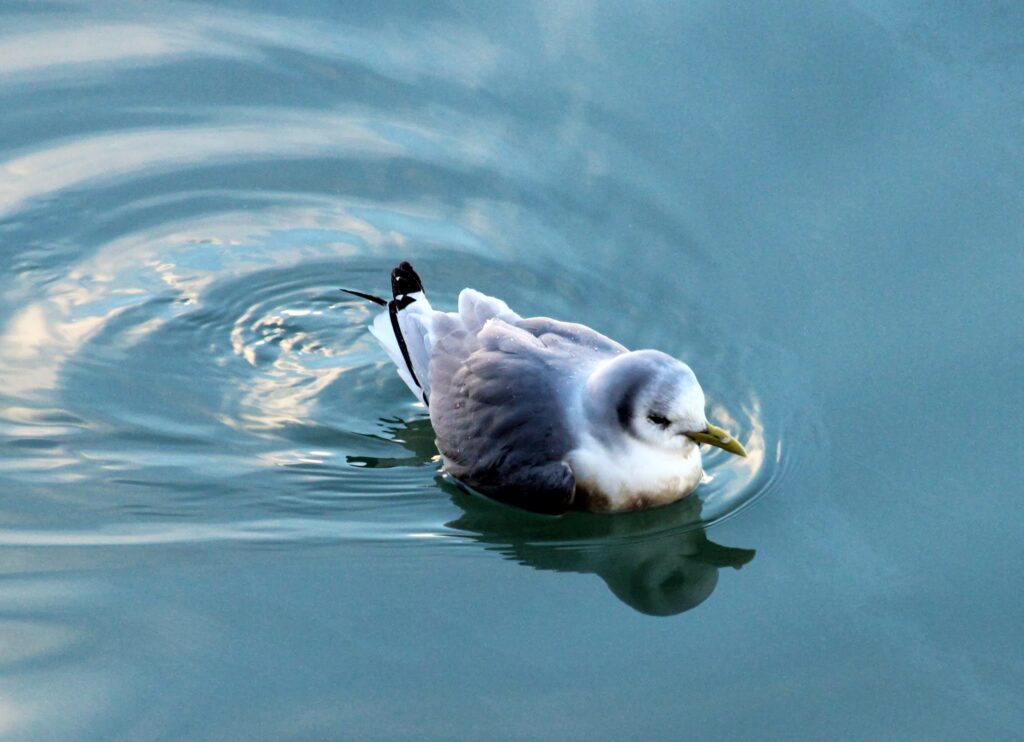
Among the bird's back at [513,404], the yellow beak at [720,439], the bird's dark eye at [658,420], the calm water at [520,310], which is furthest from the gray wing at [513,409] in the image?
the yellow beak at [720,439]

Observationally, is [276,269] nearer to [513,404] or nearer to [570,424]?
[513,404]

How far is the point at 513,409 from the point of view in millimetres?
6426

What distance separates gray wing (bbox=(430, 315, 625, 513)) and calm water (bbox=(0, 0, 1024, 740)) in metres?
0.19

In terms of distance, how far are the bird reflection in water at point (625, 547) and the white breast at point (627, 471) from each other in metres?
0.11

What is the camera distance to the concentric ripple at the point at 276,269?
254 inches

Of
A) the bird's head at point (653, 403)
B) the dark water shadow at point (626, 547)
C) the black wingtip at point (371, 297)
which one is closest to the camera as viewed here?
the dark water shadow at point (626, 547)

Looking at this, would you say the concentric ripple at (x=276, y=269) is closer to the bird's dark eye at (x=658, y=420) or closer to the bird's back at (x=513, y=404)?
the bird's back at (x=513, y=404)

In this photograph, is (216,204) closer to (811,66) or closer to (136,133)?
(136,133)

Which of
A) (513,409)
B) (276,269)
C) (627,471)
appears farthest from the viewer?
(276,269)

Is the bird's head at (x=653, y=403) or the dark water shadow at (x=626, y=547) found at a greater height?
the bird's head at (x=653, y=403)

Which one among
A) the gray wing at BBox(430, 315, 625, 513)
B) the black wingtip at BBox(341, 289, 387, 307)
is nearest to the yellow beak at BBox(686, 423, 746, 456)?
the gray wing at BBox(430, 315, 625, 513)

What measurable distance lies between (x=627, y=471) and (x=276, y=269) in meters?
2.50

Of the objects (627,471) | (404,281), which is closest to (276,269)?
(404,281)

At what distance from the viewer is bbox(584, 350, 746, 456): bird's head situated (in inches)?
243
